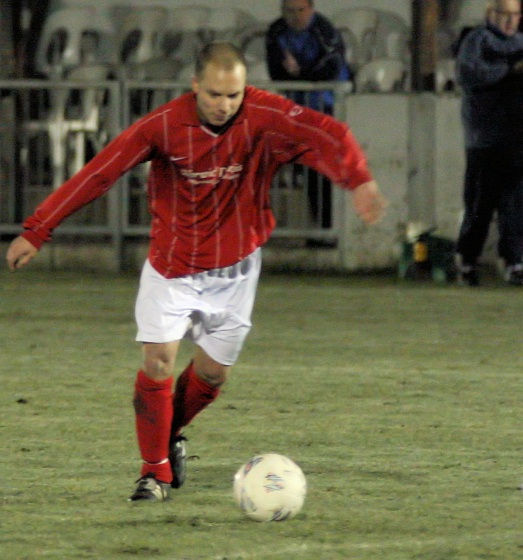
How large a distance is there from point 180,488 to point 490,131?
22.3ft

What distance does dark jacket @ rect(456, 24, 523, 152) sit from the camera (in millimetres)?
11664

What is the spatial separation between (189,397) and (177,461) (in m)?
0.24

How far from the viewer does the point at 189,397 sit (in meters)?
5.92

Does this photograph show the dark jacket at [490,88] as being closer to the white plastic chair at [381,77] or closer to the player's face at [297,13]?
the player's face at [297,13]

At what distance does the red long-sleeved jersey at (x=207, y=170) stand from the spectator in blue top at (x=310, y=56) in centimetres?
738

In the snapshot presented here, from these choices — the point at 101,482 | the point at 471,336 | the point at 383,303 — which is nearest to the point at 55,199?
the point at 101,482

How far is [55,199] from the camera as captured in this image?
5.44 m

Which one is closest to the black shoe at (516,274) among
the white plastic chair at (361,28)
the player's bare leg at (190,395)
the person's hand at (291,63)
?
the person's hand at (291,63)

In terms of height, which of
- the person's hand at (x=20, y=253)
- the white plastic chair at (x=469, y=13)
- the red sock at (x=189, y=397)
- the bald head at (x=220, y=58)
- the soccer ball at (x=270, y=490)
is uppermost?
the bald head at (x=220, y=58)

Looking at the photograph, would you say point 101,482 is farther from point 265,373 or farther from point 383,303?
point 383,303

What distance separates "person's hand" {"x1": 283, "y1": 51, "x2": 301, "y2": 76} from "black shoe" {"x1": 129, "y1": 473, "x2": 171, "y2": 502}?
7885mm

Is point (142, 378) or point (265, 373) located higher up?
point (142, 378)

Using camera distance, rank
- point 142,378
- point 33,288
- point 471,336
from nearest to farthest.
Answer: point 142,378 → point 471,336 → point 33,288

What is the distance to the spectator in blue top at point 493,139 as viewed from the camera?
11.7 metres
